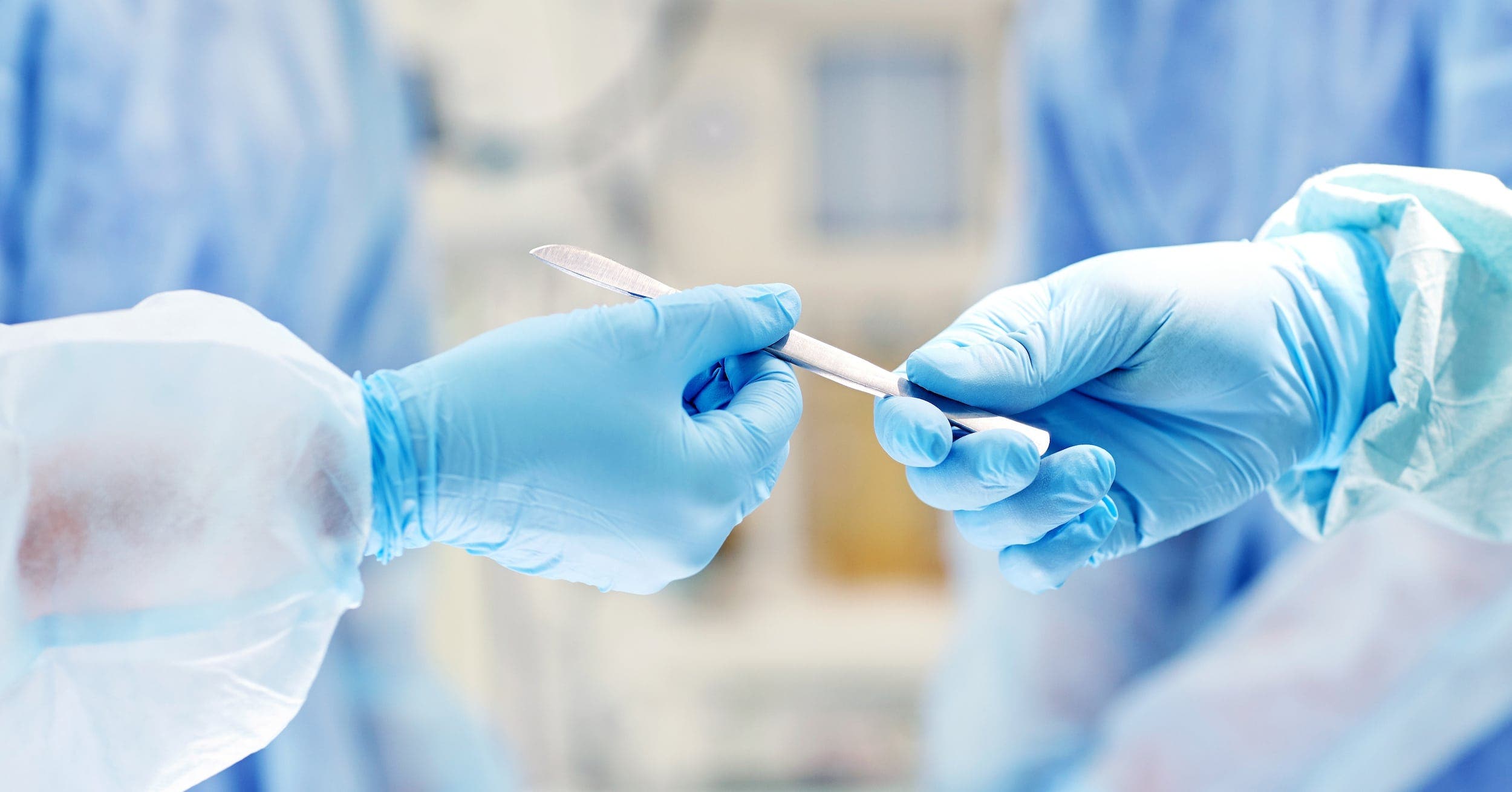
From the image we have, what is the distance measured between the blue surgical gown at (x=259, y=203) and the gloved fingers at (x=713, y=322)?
653 millimetres

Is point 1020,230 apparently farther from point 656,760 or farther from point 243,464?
point 656,760

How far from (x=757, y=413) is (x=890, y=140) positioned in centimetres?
212

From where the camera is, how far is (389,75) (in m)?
1.27

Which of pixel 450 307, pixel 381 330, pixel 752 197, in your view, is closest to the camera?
pixel 381 330

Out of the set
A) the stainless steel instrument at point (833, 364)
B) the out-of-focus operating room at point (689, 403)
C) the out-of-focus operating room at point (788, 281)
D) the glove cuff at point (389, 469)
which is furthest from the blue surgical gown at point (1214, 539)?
the out-of-focus operating room at point (788, 281)

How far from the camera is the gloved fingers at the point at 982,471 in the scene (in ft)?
1.97

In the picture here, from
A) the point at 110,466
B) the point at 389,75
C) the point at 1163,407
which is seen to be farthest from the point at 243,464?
the point at 389,75

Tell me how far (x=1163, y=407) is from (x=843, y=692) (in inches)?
79.7

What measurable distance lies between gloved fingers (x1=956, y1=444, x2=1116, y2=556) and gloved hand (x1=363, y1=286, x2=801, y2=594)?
0.56 feet

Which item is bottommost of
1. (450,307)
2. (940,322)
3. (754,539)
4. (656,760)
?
(656,760)

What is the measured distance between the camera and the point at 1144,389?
0.70 m

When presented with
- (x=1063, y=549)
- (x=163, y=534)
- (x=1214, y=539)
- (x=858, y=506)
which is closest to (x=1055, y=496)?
(x=1063, y=549)

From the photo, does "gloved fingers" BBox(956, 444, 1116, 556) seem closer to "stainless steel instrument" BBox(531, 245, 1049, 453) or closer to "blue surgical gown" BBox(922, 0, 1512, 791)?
"stainless steel instrument" BBox(531, 245, 1049, 453)

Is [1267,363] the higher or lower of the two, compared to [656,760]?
higher
